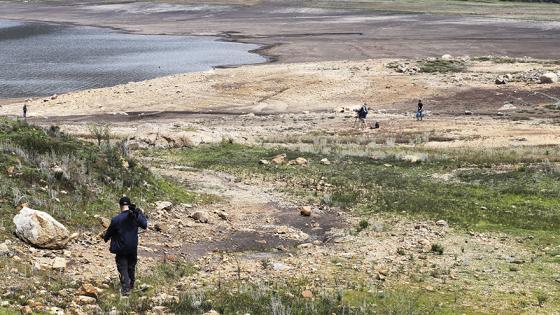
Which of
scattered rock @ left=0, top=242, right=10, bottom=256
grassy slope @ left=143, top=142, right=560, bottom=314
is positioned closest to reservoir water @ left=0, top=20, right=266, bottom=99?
grassy slope @ left=143, top=142, right=560, bottom=314

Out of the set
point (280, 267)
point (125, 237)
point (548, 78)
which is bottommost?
point (548, 78)

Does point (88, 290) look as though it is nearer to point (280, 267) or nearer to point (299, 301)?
point (299, 301)

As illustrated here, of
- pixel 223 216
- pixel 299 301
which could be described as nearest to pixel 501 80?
pixel 223 216

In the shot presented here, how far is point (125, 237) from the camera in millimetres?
12547

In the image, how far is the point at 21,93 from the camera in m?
63.8

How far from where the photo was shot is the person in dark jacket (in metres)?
12.5

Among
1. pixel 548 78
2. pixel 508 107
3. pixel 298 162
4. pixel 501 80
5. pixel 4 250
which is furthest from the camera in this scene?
pixel 501 80

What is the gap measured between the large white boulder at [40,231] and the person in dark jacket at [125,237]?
101 inches

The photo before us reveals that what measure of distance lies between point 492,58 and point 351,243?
57.4 metres

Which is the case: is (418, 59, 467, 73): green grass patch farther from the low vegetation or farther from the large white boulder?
the large white boulder

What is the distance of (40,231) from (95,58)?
71.1m

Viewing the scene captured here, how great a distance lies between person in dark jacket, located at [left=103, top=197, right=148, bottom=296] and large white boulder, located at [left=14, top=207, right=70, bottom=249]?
101 inches

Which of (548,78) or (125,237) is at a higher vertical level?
(125,237)

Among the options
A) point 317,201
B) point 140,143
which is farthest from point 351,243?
point 140,143
